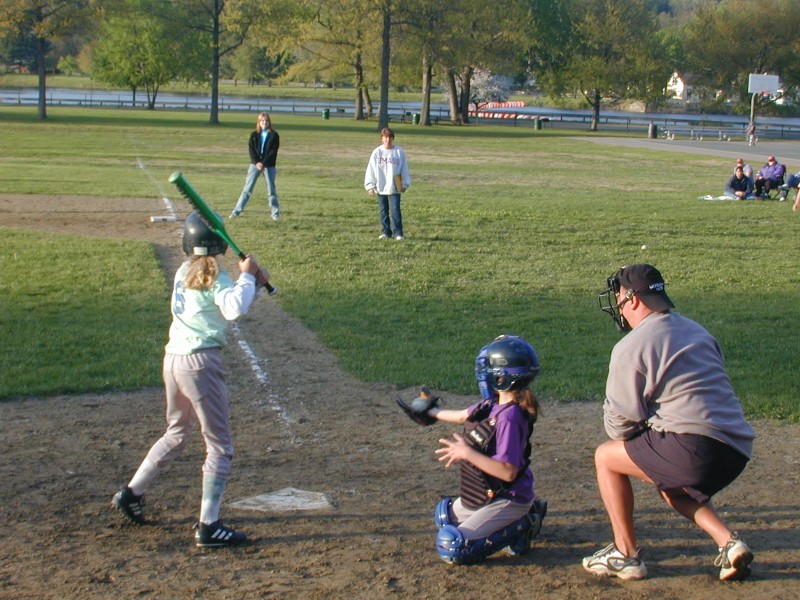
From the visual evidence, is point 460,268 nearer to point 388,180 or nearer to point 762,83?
point 388,180

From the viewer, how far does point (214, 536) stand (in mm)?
5121

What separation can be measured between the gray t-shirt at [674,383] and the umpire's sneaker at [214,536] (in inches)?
85.5

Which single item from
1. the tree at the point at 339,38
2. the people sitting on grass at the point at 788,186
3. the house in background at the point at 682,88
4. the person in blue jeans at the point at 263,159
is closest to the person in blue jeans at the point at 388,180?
the person in blue jeans at the point at 263,159

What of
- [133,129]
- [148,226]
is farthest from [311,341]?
[133,129]

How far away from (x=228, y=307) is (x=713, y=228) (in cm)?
1574

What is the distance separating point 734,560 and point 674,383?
0.96 meters

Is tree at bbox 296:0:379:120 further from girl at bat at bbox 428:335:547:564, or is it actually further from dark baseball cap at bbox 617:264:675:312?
dark baseball cap at bbox 617:264:675:312

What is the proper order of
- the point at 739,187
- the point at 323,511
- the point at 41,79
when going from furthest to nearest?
the point at 41,79
the point at 739,187
the point at 323,511

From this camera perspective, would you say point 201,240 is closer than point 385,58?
Yes

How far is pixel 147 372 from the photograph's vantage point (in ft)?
28.7

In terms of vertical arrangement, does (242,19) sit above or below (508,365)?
above

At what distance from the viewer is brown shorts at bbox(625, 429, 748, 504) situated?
4.52m

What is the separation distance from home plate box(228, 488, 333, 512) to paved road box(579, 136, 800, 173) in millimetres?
33478

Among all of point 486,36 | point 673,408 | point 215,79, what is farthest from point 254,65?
point 673,408
